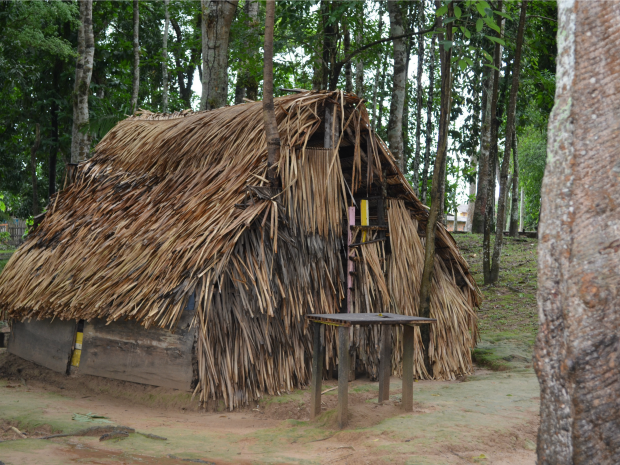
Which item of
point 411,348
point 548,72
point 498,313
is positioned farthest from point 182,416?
point 548,72

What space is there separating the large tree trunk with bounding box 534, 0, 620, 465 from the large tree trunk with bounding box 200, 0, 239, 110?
24.2 ft

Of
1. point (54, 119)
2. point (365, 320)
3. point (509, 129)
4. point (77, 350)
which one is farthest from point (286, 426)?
point (54, 119)

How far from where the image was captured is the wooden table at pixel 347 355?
14.7 ft

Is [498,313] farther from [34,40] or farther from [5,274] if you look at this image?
[34,40]

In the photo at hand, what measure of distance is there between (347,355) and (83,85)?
8.73 metres

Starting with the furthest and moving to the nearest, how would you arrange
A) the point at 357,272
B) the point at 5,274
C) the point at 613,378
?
the point at 5,274, the point at 357,272, the point at 613,378

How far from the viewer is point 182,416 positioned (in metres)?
5.23

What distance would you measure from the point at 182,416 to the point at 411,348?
215 centimetres

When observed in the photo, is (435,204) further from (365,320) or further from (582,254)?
(582,254)

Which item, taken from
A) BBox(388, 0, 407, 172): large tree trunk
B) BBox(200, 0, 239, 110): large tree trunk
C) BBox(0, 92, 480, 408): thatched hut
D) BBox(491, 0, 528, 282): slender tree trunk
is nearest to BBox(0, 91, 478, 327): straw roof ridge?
BBox(0, 92, 480, 408): thatched hut

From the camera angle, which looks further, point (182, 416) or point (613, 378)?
point (182, 416)

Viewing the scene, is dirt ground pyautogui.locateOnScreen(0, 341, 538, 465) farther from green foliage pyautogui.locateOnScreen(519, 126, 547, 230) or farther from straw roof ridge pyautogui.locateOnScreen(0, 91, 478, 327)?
green foliage pyautogui.locateOnScreen(519, 126, 547, 230)

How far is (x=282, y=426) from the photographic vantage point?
4.77 metres

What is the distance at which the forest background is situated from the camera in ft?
32.4
